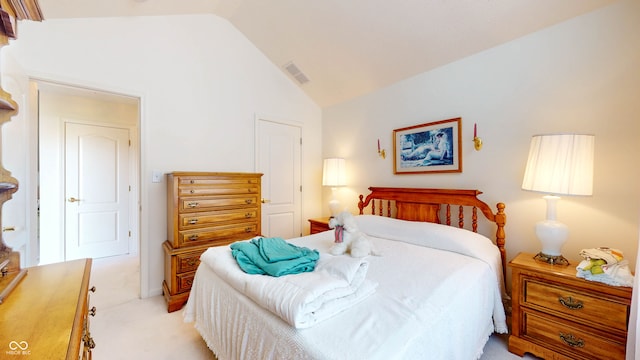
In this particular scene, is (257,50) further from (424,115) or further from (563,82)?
(563,82)

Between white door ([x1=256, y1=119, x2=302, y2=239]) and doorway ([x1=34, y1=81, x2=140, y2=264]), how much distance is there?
5.58 ft

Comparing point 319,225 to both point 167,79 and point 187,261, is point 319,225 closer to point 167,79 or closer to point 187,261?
point 187,261

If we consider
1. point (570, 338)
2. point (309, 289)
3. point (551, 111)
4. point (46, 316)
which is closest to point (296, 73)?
point (551, 111)

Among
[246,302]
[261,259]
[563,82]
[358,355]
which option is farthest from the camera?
[563,82]

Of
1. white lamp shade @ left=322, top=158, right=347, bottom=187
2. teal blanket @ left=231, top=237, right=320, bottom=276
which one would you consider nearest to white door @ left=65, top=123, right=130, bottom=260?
white lamp shade @ left=322, top=158, right=347, bottom=187

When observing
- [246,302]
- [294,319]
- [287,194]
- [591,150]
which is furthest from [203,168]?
[591,150]

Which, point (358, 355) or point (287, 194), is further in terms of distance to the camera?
point (287, 194)

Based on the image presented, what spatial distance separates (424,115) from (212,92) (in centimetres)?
244

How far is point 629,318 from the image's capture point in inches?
54.7

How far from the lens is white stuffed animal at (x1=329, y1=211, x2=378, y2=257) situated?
195 centimetres
